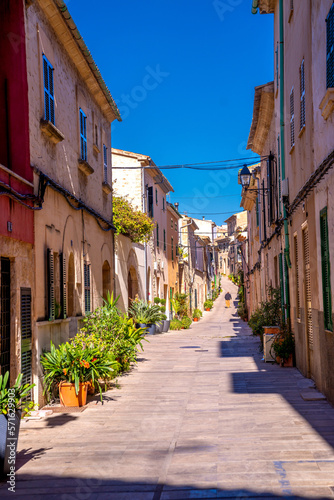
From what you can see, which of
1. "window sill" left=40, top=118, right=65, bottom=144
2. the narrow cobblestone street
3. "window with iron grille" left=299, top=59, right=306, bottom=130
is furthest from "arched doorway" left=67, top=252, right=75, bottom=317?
"window with iron grille" left=299, top=59, right=306, bottom=130

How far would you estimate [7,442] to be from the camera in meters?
5.51

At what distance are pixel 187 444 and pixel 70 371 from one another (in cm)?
313

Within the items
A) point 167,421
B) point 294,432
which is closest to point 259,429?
point 294,432

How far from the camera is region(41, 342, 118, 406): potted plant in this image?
920 centimetres

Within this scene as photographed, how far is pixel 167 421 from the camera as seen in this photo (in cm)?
808

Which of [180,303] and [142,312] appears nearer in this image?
[142,312]

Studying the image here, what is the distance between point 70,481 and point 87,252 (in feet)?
27.7

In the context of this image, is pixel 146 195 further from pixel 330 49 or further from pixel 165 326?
pixel 330 49

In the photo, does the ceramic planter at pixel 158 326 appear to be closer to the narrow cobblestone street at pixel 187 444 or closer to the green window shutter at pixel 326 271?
the narrow cobblestone street at pixel 187 444

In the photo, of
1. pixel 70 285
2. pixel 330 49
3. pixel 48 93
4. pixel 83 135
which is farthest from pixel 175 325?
pixel 330 49

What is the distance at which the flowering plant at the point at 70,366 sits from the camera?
9.20 metres

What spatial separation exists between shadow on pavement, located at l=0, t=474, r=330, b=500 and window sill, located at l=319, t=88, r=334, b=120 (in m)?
4.77

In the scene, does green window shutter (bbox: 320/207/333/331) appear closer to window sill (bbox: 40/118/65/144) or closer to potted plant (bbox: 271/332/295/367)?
potted plant (bbox: 271/332/295/367)

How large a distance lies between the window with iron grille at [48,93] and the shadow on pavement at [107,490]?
6602 mm
